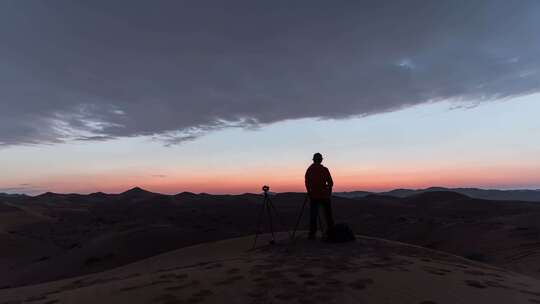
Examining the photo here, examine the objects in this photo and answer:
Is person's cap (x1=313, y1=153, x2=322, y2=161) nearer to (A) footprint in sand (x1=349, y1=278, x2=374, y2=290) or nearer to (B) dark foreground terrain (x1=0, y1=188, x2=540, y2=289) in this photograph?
(A) footprint in sand (x1=349, y1=278, x2=374, y2=290)

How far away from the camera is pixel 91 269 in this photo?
16.5 m

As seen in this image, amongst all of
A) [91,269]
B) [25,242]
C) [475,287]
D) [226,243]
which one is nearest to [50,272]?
[91,269]

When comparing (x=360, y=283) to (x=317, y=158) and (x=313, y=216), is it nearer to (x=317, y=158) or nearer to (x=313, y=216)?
(x=313, y=216)

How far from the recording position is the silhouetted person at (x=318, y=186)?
11836 mm

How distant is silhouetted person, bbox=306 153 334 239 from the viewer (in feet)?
38.8

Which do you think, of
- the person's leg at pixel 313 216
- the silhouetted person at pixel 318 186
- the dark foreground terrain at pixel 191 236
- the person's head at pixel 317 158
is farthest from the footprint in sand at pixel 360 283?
the dark foreground terrain at pixel 191 236

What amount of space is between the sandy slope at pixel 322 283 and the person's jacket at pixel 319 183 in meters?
1.77

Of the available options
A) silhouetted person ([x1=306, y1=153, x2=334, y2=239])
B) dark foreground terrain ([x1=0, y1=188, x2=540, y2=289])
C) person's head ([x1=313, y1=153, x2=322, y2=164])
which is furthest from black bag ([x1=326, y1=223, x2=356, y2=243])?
dark foreground terrain ([x1=0, y1=188, x2=540, y2=289])

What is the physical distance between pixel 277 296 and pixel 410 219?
2178 centimetres

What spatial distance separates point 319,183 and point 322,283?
4834 mm

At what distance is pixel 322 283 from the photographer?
283 inches

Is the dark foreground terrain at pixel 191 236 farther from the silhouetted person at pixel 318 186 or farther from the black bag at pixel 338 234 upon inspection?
the silhouetted person at pixel 318 186

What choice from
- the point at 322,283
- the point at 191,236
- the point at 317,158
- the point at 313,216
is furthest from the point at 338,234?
the point at 191,236

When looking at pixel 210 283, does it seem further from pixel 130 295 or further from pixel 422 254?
pixel 422 254
